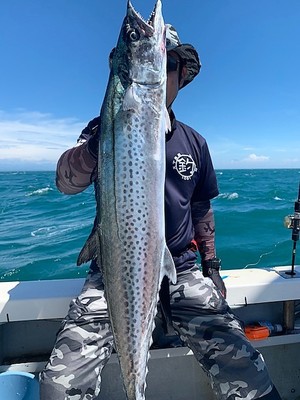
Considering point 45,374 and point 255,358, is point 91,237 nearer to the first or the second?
point 45,374

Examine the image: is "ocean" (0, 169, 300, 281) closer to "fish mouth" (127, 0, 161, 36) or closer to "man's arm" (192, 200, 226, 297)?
"man's arm" (192, 200, 226, 297)

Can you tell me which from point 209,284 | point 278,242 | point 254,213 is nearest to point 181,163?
point 209,284

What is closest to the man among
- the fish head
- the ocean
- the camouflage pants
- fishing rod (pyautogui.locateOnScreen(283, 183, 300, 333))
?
the camouflage pants

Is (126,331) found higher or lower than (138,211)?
lower

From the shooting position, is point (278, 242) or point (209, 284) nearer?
point (209, 284)

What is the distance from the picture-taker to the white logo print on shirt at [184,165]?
2688mm

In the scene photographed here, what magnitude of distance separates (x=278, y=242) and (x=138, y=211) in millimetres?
9358

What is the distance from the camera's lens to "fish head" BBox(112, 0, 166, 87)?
71.2 inches

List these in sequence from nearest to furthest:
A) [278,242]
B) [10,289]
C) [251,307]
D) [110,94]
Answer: [110,94]
[10,289]
[251,307]
[278,242]

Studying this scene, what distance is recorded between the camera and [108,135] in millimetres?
1821

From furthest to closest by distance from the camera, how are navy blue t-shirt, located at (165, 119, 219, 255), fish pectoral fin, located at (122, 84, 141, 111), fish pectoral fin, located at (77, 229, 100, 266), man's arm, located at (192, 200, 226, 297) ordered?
man's arm, located at (192, 200, 226, 297)
navy blue t-shirt, located at (165, 119, 219, 255)
fish pectoral fin, located at (77, 229, 100, 266)
fish pectoral fin, located at (122, 84, 141, 111)

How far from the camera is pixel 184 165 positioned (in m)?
2.71

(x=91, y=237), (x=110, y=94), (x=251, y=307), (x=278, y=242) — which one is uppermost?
(x=110, y=94)

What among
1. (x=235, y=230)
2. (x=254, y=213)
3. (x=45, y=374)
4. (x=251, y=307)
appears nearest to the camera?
(x=45, y=374)
